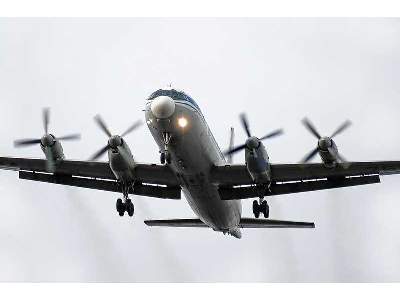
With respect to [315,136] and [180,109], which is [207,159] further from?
[315,136]

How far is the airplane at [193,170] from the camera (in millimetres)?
31547

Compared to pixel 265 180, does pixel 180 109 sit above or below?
above

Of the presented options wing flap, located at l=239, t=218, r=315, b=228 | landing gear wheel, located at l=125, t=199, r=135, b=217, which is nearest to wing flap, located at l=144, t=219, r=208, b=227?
wing flap, located at l=239, t=218, r=315, b=228

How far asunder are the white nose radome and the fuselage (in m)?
0.06

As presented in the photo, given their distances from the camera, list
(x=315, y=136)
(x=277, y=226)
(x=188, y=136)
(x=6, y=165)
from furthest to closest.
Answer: (x=277, y=226) < (x=6, y=165) < (x=315, y=136) < (x=188, y=136)

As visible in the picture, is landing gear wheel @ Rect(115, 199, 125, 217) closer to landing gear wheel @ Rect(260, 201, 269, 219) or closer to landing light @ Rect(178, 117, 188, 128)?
landing light @ Rect(178, 117, 188, 128)

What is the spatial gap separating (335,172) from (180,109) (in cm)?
785

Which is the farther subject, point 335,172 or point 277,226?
point 277,226

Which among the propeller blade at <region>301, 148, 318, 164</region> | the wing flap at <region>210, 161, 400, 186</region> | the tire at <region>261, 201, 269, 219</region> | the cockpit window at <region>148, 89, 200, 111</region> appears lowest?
the tire at <region>261, 201, 269, 219</region>

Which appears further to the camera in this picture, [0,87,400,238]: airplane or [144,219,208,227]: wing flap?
[144,219,208,227]: wing flap

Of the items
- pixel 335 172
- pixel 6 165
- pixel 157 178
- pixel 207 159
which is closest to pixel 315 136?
pixel 335 172

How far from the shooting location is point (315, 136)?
33.8 m

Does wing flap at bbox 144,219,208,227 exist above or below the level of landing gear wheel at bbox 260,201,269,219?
above

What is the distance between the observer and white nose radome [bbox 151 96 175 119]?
100 ft
